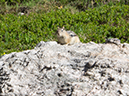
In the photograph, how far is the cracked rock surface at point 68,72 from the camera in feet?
6.65

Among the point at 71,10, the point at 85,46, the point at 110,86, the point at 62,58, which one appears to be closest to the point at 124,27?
the point at 71,10

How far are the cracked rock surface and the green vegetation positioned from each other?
339 centimetres

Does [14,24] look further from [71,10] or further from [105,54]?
[105,54]

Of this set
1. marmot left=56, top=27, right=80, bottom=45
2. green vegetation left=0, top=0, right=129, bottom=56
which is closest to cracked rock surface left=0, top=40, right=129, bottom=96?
marmot left=56, top=27, right=80, bottom=45

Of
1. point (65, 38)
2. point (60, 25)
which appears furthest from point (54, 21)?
point (65, 38)

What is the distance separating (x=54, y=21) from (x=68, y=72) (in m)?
5.23

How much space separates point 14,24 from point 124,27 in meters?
4.20

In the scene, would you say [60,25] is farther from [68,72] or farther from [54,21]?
[68,72]

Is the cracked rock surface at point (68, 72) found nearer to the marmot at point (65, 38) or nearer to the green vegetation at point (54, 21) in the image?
the marmot at point (65, 38)

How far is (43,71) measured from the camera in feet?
8.01

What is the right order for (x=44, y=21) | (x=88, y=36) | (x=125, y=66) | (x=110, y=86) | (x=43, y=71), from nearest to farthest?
(x=110, y=86) < (x=125, y=66) < (x=43, y=71) < (x=88, y=36) < (x=44, y=21)

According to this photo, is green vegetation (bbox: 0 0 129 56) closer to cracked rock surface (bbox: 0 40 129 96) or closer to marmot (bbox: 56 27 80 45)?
marmot (bbox: 56 27 80 45)

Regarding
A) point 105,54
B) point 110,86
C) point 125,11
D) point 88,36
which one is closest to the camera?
point 110,86

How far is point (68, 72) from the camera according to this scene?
2322 millimetres
